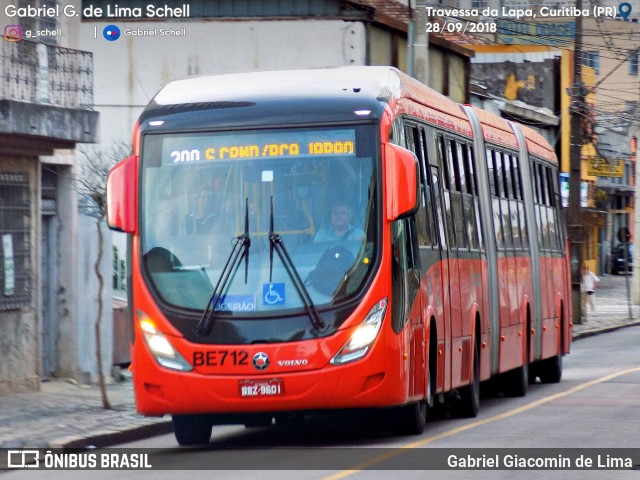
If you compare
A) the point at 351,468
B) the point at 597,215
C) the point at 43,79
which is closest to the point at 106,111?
the point at 43,79

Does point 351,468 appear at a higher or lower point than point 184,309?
lower

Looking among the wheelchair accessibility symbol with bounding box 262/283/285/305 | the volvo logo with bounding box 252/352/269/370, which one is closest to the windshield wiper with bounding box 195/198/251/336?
the wheelchair accessibility symbol with bounding box 262/283/285/305

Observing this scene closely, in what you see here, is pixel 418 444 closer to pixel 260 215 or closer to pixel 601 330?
pixel 260 215

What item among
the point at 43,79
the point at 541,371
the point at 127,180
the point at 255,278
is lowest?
the point at 541,371

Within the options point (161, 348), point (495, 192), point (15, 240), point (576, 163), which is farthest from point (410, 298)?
point (576, 163)

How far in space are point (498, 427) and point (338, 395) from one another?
9.83 feet

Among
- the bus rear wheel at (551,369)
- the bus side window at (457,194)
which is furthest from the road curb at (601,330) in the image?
the bus side window at (457,194)

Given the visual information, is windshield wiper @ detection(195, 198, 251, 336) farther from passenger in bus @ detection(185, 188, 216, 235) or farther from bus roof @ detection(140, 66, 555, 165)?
bus roof @ detection(140, 66, 555, 165)

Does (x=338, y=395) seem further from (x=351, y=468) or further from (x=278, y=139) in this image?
(x=278, y=139)

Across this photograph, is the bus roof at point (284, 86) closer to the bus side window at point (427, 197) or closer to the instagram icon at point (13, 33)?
the bus side window at point (427, 197)

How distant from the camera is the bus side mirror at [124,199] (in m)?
13.4

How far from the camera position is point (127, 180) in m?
13.4

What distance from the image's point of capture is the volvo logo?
12.8 m

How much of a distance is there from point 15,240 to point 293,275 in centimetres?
833
